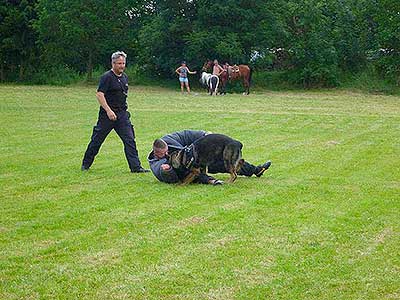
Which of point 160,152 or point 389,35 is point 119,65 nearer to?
point 160,152

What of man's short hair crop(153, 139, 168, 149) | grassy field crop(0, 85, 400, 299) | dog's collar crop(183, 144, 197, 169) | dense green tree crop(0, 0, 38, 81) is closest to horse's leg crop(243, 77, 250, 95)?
dense green tree crop(0, 0, 38, 81)

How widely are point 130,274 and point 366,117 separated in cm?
1657

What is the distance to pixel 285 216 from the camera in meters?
8.03

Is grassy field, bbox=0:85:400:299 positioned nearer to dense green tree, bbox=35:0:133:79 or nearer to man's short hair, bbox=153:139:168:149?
man's short hair, bbox=153:139:168:149

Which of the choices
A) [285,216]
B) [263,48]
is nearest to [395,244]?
[285,216]

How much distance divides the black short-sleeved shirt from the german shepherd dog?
185cm

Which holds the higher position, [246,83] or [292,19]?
[292,19]

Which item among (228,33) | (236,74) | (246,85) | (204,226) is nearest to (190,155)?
(204,226)

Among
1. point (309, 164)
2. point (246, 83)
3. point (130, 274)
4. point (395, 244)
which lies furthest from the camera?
point (246, 83)

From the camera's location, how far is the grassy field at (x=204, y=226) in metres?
5.63

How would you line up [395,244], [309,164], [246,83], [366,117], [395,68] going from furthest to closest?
1. [395,68]
2. [246,83]
3. [366,117]
4. [309,164]
5. [395,244]

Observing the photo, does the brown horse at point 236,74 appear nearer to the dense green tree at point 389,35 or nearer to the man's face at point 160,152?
the dense green tree at point 389,35

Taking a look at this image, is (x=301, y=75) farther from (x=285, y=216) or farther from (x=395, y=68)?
(x=285, y=216)

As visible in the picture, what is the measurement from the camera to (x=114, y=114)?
11469 millimetres
